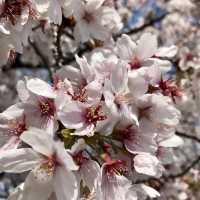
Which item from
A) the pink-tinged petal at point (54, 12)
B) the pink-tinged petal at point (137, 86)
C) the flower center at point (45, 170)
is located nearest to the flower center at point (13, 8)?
the pink-tinged petal at point (54, 12)

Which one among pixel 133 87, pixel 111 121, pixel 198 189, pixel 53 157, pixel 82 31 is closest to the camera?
pixel 53 157

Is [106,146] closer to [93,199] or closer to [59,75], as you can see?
[93,199]

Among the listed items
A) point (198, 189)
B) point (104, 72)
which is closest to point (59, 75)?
point (104, 72)

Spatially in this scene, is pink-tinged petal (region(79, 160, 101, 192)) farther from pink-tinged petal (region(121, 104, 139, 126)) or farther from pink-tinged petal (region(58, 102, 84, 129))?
pink-tinged petal (region(121, 104, 139, 126))

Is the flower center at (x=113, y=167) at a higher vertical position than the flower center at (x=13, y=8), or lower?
lower

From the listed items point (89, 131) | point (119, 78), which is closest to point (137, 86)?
point (119, 78)

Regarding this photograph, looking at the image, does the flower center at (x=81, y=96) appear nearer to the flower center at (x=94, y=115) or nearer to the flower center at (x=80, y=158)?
the flower center at (x=94, y=115)
